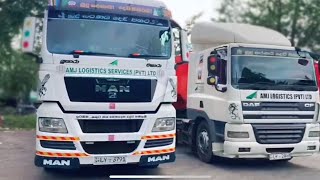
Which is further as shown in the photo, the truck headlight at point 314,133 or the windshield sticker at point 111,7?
the truck headlight at point 314,133

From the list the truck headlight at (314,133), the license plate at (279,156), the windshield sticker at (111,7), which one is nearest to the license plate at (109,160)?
the windshield sticker at (111,7)

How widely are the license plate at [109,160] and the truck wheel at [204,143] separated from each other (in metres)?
2.58

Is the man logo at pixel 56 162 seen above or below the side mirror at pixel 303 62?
below

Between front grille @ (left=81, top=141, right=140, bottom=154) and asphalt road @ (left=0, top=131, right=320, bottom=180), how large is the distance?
33.3 inches

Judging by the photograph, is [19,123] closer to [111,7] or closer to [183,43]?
[111,7]

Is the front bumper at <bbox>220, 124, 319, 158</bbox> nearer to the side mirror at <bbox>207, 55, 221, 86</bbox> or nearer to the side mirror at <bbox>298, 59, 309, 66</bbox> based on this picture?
the side mirror at <bbox>207, 55, 221, 86</bbox>

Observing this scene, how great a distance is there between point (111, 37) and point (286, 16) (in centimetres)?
2204

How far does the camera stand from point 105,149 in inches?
258

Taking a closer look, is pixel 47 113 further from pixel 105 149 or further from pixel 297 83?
pixel 297 83

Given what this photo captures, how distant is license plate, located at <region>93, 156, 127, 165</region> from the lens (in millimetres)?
6391

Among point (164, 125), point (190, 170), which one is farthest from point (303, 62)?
point (164, 125)

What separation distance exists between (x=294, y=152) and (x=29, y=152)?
636cm

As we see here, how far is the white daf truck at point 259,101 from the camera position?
7871 mm

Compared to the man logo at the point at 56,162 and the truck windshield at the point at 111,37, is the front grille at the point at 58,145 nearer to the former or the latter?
the man logo at the point at 56,162
